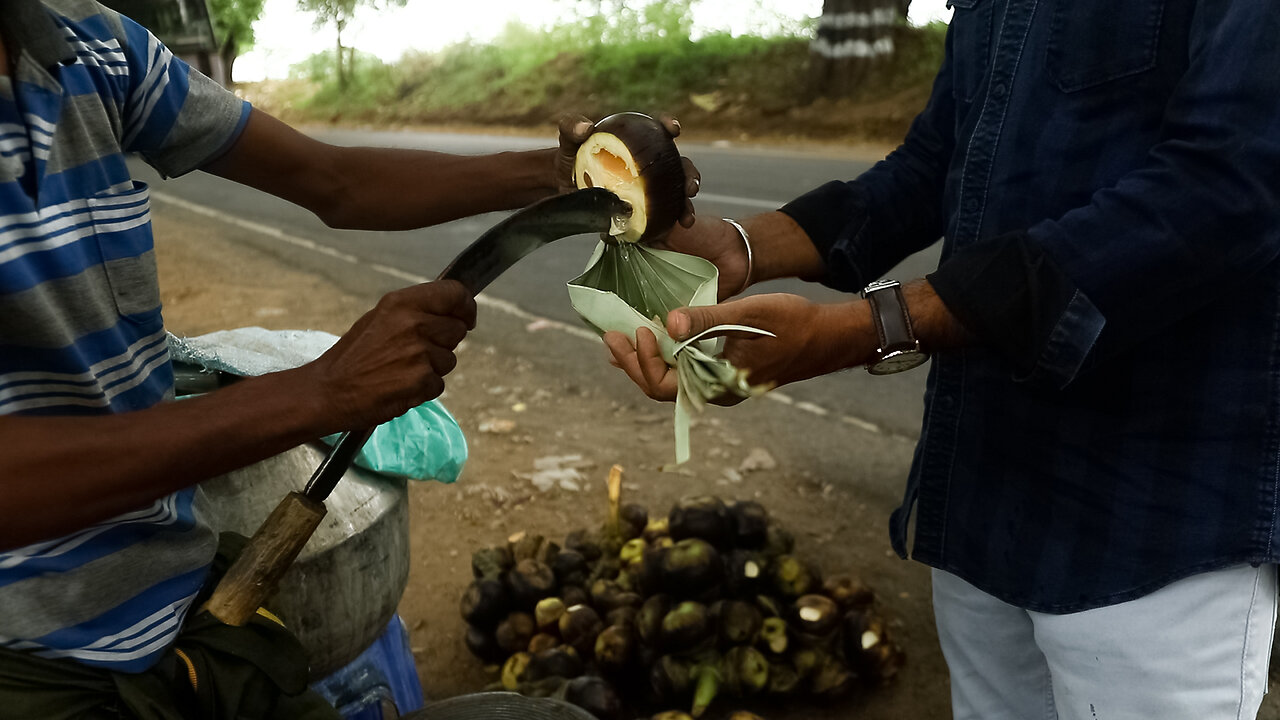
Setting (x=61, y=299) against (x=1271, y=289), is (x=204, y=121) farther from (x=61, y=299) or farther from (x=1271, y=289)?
(x=1271, y=289)

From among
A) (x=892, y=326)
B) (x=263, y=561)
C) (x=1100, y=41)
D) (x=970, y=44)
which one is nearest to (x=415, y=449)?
(x=263, y=561)

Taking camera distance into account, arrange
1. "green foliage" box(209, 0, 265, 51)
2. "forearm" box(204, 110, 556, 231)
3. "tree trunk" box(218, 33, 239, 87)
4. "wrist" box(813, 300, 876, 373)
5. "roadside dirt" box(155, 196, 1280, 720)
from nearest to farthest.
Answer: "wrist" box(813, 300, 876, 373) → "forearm" box(204, 110, 556, 231) → "roadside dirt" box(155, 196, 1280, 720) → "green foliage" box(209, 0, 265, 51) → "tree trunk" box(218, 33, 239, 87)

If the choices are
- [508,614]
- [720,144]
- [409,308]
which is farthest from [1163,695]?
[720,144]

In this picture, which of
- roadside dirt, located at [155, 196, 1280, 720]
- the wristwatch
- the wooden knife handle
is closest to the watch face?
the wristwatch

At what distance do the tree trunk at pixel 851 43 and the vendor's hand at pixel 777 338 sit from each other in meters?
15.1

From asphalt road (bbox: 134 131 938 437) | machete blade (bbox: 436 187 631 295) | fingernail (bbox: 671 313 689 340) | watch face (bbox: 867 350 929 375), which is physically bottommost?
asphalt road (bbox: 134 131 938 437)

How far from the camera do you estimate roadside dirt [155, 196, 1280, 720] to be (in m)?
3.03

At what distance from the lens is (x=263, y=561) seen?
4.47ft

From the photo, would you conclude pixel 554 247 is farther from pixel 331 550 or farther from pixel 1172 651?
pixel 1172 651

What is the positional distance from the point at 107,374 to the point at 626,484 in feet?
9.14

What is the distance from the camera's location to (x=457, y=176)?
5.96ft

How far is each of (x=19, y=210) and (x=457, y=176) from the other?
0.79 m

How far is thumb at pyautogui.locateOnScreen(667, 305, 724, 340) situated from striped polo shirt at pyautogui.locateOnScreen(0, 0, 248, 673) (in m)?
0.80

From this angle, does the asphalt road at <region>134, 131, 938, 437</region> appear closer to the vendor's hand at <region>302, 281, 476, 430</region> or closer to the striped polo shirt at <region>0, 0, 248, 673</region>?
the vendor's hand at <region>302, 281, 476, 430</region>
